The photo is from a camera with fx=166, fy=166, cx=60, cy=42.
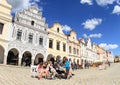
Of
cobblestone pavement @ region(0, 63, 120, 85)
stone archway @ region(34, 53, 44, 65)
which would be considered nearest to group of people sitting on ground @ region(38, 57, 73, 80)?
cobblestone pavement @ region(0, 63, 120, 85)

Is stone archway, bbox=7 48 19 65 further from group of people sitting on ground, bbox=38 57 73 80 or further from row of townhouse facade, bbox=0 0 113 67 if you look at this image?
group of people sitting on ground, bbox=38 57 73 80

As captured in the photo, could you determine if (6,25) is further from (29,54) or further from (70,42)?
(70,42)

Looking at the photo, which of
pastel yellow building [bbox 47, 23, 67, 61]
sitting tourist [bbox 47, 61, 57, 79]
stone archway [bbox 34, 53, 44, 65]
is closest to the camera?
sitting tourist [bbox 47, 61, 57, 79]

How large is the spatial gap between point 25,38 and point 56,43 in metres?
7.71

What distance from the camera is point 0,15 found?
23766mm

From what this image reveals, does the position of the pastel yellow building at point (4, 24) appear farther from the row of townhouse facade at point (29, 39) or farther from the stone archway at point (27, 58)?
the stone archway at point (27, 58)

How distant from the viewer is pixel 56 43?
3250 centimetres

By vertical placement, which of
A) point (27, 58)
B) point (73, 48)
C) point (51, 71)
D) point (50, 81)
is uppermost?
point (73, 48)

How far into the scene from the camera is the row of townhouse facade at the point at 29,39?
24.2 metres

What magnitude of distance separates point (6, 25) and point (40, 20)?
7115 millimetres

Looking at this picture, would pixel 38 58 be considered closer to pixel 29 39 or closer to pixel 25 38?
pixel 29 39

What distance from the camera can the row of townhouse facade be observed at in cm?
2425

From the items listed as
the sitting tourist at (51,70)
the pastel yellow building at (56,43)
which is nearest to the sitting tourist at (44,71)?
the sitting tourist at (51,70)

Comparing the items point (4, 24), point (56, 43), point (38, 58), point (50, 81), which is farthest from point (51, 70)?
point (56, 43)
